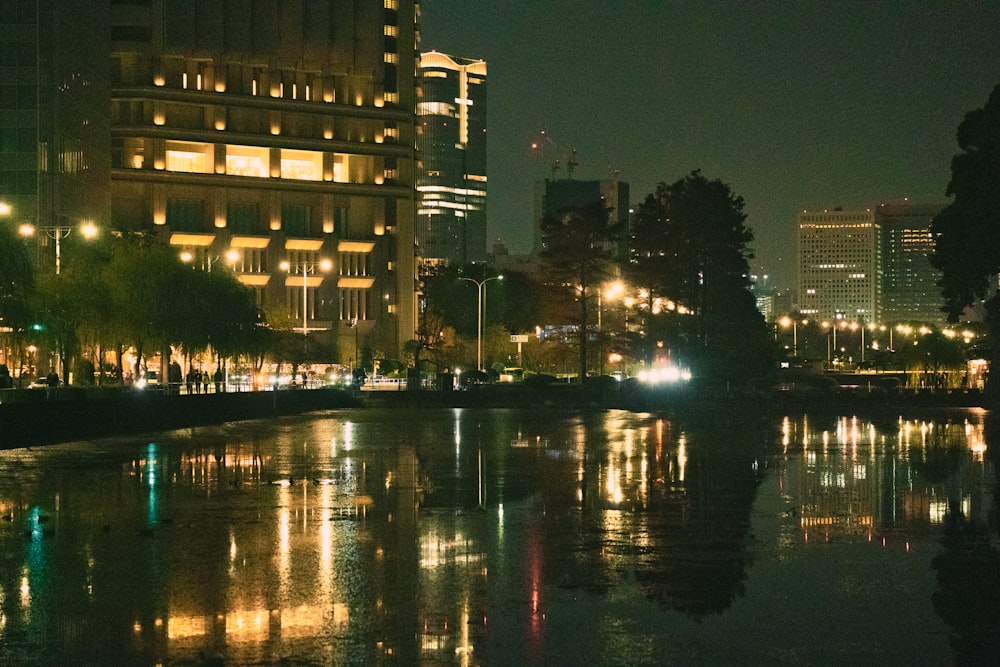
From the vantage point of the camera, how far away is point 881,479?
2355cm

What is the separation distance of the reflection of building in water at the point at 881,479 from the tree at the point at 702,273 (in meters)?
49.1

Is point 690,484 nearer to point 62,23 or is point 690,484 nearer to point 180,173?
point 62,23

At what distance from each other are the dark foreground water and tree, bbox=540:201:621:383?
67776 millimetres

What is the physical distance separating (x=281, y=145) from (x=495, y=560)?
12143cm

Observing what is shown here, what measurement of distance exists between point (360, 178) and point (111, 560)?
12495 centimetres

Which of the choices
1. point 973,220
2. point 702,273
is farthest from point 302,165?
point 973,220

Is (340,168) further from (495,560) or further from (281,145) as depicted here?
(495,560)

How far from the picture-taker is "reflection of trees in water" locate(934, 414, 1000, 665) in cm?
980

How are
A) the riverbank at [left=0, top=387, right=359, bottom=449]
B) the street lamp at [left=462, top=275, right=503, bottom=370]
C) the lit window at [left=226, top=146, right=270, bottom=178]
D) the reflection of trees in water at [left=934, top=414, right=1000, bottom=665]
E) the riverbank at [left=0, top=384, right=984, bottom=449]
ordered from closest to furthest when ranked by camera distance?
the reflection of trees in water at [left=934, top=414, right=1000, bottom=665], the riverbank at [left=0, top=387, right=359, bottom=449], the riverbank at [left=0, top=384, right=984, bottom=449], the street lamp at [left=462, top=275, right=503, bottom=370], the lit window at [left=226, top=146, right=270, bottom=178]

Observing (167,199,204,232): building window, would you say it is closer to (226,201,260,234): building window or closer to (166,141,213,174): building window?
(226,201,260,234): building window

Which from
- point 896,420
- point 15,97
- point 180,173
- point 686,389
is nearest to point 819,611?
point 896,420

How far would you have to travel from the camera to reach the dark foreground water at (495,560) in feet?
32.5

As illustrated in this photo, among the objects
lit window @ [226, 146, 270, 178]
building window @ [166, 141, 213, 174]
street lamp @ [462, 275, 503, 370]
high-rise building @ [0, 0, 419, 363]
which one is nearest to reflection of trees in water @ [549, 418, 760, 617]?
street lamp @ [462, 275, 503, 370]

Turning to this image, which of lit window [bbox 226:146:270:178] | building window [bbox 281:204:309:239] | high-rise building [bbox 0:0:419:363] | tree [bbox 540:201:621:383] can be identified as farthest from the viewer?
building window [bbox 281:204:309:239]
